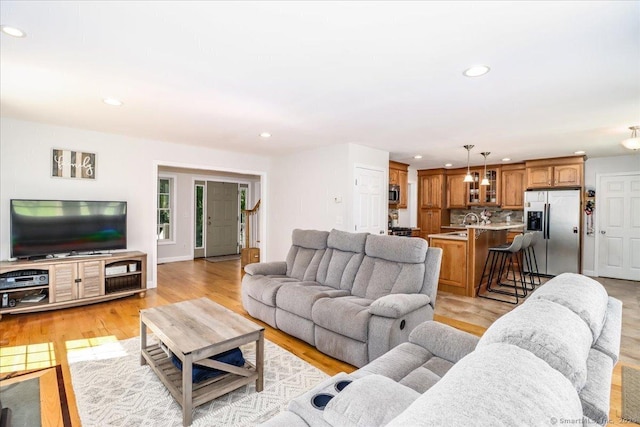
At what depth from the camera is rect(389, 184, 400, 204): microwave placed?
6.37 metres

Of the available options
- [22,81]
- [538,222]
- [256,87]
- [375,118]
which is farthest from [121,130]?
[538,222]

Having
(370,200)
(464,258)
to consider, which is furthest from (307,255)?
(464,258)

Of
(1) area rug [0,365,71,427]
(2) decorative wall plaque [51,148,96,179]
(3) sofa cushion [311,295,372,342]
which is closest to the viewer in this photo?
(1) area rug [0,365,71,427]

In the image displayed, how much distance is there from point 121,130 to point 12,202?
1.47m

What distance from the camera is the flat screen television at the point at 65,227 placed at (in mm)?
3779

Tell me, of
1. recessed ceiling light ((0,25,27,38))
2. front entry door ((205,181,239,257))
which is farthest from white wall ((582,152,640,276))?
recessed ceiling light ((0,25,27,38))

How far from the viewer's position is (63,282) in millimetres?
3844

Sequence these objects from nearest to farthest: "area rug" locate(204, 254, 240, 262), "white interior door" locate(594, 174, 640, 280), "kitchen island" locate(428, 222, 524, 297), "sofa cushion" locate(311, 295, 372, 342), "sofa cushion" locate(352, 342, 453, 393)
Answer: "sofa cushion" locate(352, 342, 453, 393), "sofa cushion" locate(311, 295, 372, 342), "kitchen island" locate(428, 222, 524, 297), "white interior door" locate(594, 174, 640, 280), "area rug" locate(204, 254, 240, 262)

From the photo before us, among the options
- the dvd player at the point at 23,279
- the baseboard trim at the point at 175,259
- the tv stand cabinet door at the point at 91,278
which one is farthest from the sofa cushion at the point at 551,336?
the baseboard trim at the point at 175,259

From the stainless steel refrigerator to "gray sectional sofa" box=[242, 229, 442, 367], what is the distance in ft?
14.4

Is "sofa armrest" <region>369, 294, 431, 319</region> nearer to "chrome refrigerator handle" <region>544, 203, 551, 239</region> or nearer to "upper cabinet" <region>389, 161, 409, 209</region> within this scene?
"upper cabinet" <region>389, 161, 409, 209</region>

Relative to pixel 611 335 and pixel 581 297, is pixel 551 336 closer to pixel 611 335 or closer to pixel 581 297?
pixel 581 297

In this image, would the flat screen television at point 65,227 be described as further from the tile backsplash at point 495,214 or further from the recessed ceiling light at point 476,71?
the tile backsplash at point 495,214

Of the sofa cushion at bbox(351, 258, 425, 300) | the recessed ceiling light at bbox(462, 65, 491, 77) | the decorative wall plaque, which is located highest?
the recessed ceiling light at bbox(462, 65, 491, 77)
